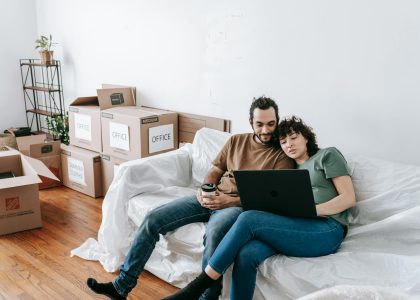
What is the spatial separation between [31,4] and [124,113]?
2460 millimetres

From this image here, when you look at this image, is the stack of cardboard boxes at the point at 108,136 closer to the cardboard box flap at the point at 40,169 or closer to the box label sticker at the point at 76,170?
the box label sticker at the point at 76,170

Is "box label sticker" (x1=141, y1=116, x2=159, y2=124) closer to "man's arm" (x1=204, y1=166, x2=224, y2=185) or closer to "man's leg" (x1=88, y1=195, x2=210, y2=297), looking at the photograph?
"man's arm" (x1=204, y1=166, x2=224, y2=185)

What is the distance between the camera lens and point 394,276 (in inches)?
58.4

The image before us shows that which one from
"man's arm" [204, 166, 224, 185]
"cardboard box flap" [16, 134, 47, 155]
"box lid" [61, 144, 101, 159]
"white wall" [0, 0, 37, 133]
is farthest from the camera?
"white wall" [0, 0, 37, 133]

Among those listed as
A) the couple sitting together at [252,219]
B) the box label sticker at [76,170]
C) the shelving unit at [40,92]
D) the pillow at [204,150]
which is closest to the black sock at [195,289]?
the couple sitting together at [252,219]

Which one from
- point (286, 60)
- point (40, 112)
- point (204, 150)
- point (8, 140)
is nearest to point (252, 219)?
point (204, 150)

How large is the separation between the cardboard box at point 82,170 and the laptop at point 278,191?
1951mm

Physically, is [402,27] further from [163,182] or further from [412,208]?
[163,182]

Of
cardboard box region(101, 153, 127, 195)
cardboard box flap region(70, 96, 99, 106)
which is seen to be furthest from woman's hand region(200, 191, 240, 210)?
cardboard box flap region(70, 96, 99, 106)

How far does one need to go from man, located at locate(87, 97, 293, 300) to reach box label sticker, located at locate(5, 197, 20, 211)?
1.12 metres

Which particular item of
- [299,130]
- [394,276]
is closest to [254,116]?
[299,130]

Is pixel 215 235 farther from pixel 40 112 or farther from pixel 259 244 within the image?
pixel 40 112

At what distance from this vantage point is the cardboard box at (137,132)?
9.72ft

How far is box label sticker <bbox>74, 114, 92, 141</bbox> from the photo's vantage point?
134 inches
